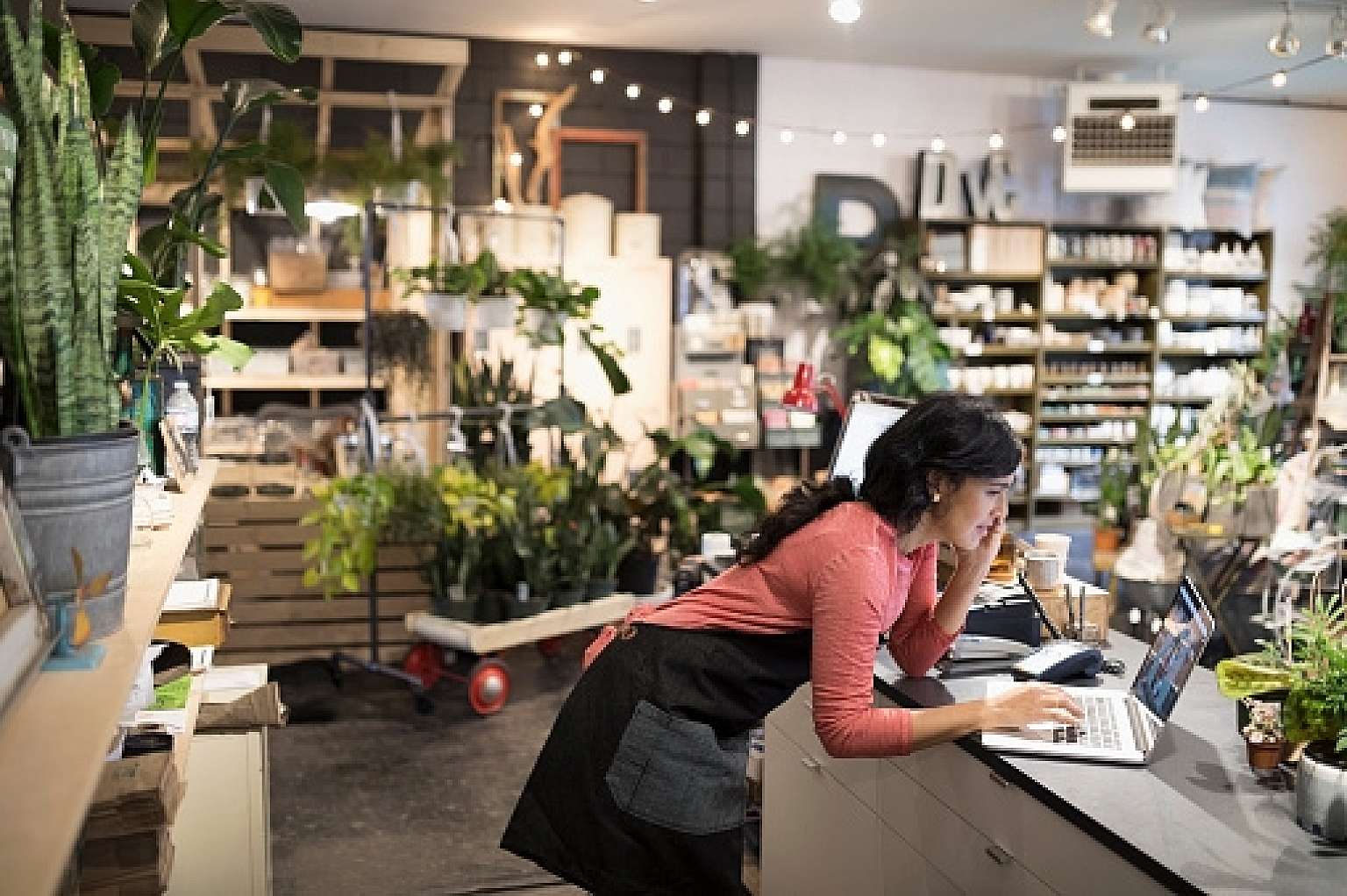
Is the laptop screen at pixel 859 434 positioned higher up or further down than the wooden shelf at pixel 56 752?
higher up

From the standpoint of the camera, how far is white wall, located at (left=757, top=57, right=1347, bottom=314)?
9328 millimetres

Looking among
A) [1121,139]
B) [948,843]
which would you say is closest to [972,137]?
[1121,139]

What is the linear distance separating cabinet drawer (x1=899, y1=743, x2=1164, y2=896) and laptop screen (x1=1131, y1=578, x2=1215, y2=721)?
0.23 m

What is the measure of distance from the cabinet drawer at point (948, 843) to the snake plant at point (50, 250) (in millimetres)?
1542

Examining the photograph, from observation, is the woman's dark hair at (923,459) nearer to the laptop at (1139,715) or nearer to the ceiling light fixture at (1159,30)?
the laptop at (1139,715)

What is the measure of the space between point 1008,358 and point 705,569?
6.65 metres

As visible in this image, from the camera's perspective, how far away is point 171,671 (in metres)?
2.95

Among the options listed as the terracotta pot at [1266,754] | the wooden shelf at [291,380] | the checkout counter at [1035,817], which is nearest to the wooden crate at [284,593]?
the wooden shelf at [291,380]

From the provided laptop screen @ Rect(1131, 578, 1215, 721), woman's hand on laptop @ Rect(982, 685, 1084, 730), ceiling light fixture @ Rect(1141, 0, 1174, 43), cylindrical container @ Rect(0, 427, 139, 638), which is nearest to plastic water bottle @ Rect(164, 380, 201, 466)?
cylindrical container @ Rect(0, 427, 139, 638)

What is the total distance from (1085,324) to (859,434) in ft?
24.3

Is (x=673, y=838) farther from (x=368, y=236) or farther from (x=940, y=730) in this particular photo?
(x=368, y=236)

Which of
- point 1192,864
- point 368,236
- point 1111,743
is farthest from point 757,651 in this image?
point 368,236

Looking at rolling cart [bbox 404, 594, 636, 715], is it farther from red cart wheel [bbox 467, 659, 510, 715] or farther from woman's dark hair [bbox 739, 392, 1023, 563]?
woman's dark hair [bbox 739, 392, 1023, 563]

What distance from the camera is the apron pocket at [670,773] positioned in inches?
95.3
